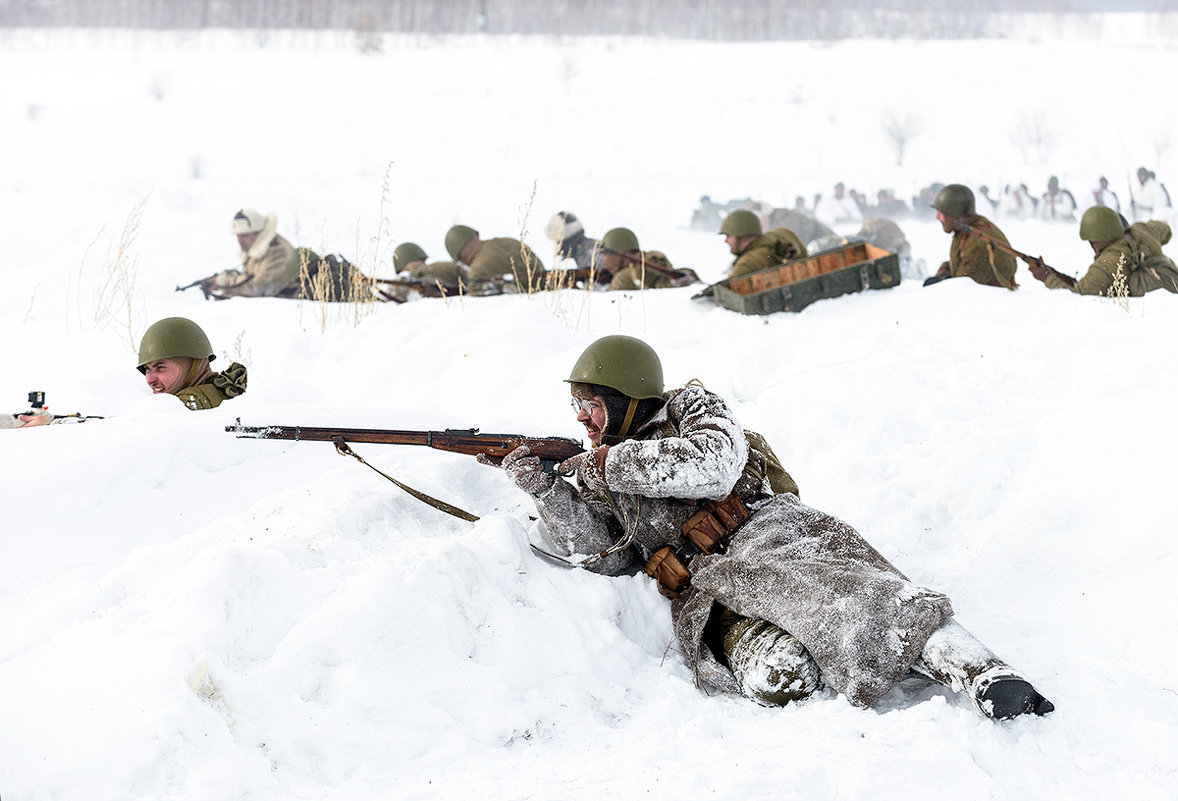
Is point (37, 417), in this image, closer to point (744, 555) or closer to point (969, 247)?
point (744, 555)

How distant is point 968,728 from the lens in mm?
2451

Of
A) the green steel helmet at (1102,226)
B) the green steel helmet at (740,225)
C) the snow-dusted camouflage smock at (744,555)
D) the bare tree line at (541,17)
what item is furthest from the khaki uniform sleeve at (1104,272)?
the bare tree line at (541,17)

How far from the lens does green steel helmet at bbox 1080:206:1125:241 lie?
7602mm

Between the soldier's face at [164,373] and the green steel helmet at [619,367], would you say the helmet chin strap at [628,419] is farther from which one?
the soldier's face at [164,373]

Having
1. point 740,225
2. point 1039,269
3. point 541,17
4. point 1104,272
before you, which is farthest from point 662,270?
point 541,17

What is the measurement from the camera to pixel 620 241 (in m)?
10.3

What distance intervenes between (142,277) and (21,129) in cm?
1609

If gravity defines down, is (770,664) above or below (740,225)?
below

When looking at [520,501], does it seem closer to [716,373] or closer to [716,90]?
[716,373]

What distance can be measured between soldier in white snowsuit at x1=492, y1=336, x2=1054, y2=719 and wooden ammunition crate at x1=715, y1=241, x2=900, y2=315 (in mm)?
4257

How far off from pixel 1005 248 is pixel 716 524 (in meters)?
6.01

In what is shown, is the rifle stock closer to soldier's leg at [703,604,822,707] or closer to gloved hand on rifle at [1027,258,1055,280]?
gloved hand on rifle at [1027,258,1055,280]

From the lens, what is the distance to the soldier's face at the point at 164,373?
4.61 metres

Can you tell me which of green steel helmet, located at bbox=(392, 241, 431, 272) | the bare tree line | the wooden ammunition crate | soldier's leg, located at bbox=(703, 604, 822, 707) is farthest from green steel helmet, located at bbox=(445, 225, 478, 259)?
the bare tree line
